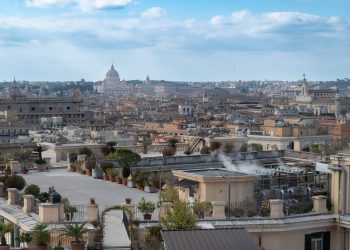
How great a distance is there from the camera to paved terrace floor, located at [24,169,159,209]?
77.6 feet

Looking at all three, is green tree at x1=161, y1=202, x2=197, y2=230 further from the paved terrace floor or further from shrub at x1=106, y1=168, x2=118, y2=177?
→ shrub at x1=106, y1=168, x2=118, y2=177

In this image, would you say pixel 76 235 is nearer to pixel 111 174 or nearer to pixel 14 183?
pixel 14 183

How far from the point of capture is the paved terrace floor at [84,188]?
2364 cm

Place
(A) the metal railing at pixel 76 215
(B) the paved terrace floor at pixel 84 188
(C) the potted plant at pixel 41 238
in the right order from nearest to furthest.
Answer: (C) the potted plant at pixel 41 238 < (A) the metal railing at pixel 76 215 < (B) the paved terrace floor at pixel 84 188

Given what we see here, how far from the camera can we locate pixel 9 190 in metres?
21.8

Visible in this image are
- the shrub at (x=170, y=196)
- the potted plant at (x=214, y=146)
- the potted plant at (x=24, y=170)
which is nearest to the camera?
the shrub at (x=170, y=196)

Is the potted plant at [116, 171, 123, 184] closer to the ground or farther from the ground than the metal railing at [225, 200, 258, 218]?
closer to the ground

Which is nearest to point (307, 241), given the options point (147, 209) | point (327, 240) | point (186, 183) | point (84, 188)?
point (327, 240)

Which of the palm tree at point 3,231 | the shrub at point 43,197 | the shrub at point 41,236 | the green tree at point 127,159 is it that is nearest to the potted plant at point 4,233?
the palm tree at point 3,231

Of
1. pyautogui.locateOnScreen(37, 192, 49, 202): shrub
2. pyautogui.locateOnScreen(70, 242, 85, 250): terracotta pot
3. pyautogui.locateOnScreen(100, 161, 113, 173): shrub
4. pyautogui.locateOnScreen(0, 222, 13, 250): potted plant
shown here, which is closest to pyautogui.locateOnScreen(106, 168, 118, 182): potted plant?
pyautogui.locateOnScreen(100, 161, 113, 173): shrub

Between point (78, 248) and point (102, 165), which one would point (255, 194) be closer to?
point (78, 248)

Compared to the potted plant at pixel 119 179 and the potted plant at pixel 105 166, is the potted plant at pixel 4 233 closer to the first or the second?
the potted plant at pixel 119 179

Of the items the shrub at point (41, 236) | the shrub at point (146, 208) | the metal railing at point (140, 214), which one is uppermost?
the shrub at point (146, 208)

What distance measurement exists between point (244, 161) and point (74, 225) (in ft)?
46.4
